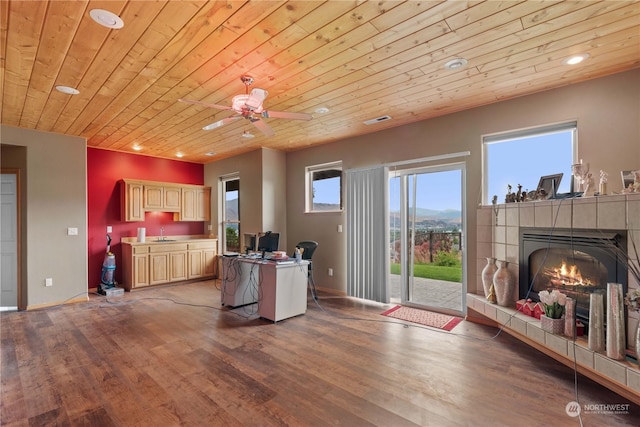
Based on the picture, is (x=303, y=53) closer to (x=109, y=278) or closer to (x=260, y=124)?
(x=260, y=124)

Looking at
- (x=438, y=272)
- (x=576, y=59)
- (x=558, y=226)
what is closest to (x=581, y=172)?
(x=558, y=226)

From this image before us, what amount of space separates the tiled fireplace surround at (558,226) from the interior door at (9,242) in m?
6.44

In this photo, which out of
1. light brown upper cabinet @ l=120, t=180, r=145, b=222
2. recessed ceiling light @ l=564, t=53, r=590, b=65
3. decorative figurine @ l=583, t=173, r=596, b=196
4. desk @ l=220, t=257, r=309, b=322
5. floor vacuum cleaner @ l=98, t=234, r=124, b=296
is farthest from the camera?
light brown upper cabinet @ l=120, t=180, r=145, b=222

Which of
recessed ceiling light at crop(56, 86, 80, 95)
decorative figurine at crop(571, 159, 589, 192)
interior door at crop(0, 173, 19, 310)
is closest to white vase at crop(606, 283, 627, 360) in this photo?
decorative figurine at crop(571, 159, 589, 192)

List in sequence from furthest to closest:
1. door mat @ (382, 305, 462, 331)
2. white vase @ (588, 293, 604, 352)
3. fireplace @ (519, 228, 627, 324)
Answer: door mat @ (382, 305, 462, 331), fireplace @ (519, 228, 627, 324), white vase @ (588, 293, 604, 352)

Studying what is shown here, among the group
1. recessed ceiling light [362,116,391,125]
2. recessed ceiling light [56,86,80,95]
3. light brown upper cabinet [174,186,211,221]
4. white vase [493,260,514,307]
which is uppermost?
recessed ceiling light [56,86,80,95]

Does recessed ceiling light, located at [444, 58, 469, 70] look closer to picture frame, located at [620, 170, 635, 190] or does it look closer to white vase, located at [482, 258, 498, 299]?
picture frame, located at [620, 170, 635, 190]

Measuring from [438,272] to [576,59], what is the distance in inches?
113

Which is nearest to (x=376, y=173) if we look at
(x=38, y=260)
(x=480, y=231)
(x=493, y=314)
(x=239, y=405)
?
(x=480, y=231)

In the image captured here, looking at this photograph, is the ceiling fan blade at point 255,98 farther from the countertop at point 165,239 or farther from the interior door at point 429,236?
the countertop at point 165,239

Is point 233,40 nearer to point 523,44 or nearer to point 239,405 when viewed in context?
point 523,44

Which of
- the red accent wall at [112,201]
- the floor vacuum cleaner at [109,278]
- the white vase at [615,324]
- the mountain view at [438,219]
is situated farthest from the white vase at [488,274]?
the red accent wall at [112,201]

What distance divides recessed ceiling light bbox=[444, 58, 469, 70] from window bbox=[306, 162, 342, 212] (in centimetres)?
278

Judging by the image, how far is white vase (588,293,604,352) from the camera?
2238 millimetres
